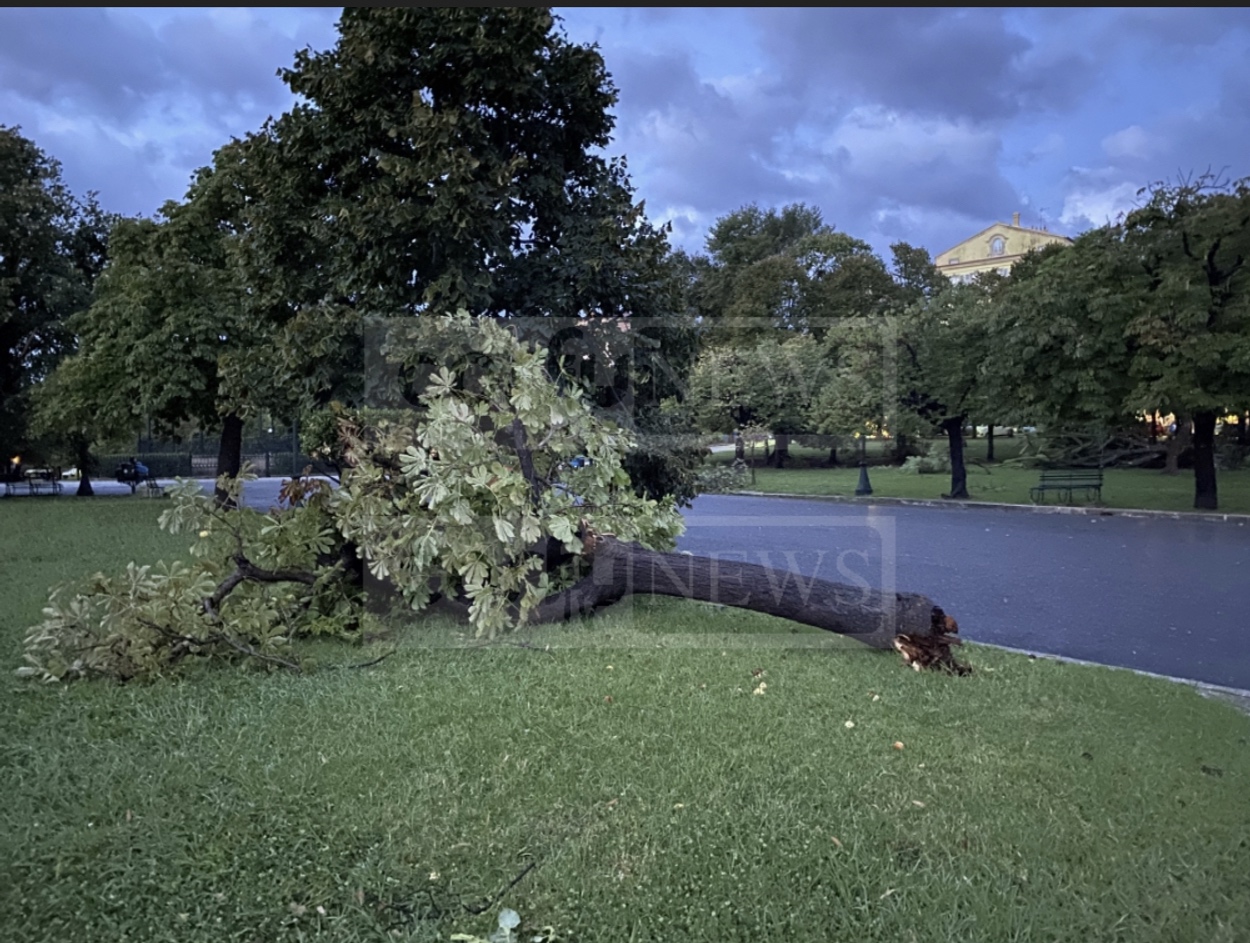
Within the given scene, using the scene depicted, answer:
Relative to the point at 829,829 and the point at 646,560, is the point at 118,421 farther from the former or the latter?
the point at 829,829

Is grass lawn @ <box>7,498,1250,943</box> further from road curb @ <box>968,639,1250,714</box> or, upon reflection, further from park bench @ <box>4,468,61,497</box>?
park bench @ <box>4,468,61,497</box>

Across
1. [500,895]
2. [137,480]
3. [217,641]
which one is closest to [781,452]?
[137,480]

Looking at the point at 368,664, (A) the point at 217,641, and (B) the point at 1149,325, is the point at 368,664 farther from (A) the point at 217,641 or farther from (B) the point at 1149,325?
(B) the point at 1149,325

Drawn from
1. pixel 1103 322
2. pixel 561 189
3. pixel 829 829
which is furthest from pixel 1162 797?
pixel 1103 322

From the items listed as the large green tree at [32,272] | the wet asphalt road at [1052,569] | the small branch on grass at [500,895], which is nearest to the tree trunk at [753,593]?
the wet asphalt road at [1052,569]

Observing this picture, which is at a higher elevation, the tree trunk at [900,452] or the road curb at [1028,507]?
the tree trunk at [900,452]

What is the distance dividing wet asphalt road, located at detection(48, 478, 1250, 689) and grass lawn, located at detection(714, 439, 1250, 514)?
115 inches

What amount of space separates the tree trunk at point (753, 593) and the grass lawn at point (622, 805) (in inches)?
18.7

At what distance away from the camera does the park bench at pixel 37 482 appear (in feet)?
78.8

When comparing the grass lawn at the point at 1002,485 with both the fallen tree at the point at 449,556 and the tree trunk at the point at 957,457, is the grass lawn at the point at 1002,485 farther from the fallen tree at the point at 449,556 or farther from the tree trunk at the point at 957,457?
the fallen tree at the point at 449,556

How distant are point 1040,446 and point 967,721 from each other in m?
27.4

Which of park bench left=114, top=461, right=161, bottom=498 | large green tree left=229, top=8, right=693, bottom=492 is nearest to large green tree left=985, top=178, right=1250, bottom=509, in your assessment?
large green tree left=229, top=8, right=693, bottom=492

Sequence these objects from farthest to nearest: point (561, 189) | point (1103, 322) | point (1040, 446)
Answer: point (1040, 446) < point (1103, 322) < point (561, 189)

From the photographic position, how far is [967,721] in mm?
4207
